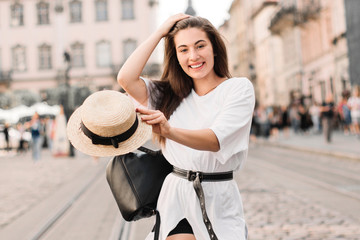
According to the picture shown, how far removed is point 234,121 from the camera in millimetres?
2367

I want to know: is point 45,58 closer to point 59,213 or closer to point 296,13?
point 296,13

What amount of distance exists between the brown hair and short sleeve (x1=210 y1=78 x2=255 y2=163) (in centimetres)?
25

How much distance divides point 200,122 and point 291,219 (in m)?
3.87

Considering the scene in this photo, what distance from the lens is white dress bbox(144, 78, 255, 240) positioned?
243 cm

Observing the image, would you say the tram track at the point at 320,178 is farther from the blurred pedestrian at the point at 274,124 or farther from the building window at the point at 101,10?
the building window at the point at 101,10

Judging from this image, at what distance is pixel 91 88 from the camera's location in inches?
1832

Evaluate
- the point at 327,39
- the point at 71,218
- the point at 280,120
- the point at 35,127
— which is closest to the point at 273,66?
the point at 327,39

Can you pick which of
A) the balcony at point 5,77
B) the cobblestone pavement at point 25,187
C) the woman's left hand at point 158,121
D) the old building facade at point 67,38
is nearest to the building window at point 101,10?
the old building facade at point 67,38

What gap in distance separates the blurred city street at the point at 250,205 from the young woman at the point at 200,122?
2827mm

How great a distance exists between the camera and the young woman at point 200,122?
95.3 inches

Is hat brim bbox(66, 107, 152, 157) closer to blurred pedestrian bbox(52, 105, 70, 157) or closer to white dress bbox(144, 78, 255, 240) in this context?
white dress bbox(144, 78, 255, 240)

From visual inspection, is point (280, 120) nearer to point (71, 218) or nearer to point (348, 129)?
point (348, 129)

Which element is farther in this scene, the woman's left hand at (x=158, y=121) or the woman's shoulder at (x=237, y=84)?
the woman's shoulder at (x=237, y=84)

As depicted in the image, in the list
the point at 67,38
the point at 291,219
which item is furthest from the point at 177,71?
the point at 67,38
